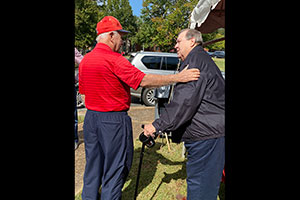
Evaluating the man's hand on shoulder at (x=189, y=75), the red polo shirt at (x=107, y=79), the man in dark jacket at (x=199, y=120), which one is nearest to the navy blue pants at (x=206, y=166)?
the man in dark jacket at (x=199, y=120)

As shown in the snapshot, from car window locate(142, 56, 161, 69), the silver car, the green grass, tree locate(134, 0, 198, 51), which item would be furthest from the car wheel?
tree locate(134, 0, 198, 51)

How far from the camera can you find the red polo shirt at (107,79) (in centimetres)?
209

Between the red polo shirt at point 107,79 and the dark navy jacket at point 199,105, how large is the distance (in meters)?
0.45

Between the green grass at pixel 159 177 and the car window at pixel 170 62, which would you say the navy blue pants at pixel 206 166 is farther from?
the car window at pixel 170 62

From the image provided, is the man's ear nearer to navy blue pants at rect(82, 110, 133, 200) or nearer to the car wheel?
navy blue pants at rect(82, 110, 133, 200)

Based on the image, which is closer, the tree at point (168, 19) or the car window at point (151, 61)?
the car window at point (151, 61)

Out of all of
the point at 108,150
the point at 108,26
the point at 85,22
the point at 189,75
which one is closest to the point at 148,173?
the point at 108,150

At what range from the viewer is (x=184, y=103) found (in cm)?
188

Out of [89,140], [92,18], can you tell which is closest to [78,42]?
[92,18]

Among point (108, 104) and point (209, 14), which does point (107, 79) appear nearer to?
point (108, 104)

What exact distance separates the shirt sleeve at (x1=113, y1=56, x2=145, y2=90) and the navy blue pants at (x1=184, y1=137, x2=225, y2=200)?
0.83 metres
